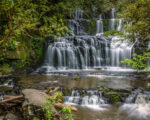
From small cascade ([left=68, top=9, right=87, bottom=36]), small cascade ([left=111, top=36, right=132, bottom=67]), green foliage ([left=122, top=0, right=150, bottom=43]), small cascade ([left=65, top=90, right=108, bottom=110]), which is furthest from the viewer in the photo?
small cascade ([left=68, top=9, right=87, bottom=36])

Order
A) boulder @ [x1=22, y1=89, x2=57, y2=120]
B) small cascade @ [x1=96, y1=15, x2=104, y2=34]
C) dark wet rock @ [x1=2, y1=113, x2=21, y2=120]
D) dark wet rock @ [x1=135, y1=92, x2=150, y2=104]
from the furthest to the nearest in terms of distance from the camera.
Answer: small cascade @ [x1=96, y1=15, x2=104, y2=34] → dark wet rock @ [x1=135, y1=92, x2=150, y2=104] → dark wet rock @ [x1=2, y1=113, x2=21, y2=120] → boulder @ [x1=22, y1=89, x2=57, y2=120]

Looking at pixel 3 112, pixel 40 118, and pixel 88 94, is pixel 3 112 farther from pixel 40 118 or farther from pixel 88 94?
pixel 88 94

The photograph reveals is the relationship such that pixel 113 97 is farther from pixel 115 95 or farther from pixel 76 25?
pixel 76 25

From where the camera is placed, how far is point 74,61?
510 inches

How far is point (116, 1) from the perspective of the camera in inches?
832

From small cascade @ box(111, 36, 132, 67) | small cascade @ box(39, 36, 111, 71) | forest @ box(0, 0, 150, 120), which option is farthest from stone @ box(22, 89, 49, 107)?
small cascade @ box(111, 36, 132, 67)

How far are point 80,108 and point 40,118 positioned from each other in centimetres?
257

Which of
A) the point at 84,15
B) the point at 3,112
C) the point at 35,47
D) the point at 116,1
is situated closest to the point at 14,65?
the point at 35,47

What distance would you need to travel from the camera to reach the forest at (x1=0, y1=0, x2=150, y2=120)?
3.75 m

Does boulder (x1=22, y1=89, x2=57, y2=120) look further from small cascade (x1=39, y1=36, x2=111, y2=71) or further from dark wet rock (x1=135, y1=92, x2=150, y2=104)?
small cascade (x1=39, y1=36, x2=111, y2=71)

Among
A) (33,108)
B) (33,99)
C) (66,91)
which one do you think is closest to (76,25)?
(66,91)

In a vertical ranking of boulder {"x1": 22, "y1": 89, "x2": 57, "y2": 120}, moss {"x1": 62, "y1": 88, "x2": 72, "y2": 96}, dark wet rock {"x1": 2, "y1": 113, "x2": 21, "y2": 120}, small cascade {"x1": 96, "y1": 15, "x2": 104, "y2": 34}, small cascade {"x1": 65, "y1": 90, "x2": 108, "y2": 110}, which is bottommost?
small cascade {"x1": 65, "y1": 90, "x2": 108, "y2": 110}

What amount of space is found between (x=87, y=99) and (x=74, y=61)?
6.90 meters

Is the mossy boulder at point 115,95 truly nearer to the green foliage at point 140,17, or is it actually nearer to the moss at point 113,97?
the moss at point 113,97
